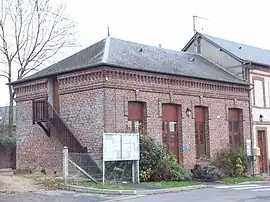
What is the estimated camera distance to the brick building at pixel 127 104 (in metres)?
24.8

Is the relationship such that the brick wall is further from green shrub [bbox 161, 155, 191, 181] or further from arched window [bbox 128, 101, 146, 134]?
green shrub [bbox 161, 155, 191, 181]

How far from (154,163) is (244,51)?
1609cm

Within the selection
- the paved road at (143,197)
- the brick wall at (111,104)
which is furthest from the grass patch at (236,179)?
the paved road at (143,197)

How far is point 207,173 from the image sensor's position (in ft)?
86.4

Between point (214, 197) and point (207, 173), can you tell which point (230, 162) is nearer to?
point (207, 173)

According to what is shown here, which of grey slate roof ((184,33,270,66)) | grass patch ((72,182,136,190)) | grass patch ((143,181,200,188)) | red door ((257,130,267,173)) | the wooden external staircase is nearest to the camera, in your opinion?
grass patch ((72,182,136,190))

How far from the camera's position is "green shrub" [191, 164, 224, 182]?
2632 centimetres

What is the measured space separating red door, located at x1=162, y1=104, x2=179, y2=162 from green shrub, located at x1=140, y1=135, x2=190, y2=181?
2.67 m

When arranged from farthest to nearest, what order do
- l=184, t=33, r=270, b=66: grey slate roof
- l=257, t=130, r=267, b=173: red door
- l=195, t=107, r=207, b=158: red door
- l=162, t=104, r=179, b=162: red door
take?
1. l=184, t=33, r=270, b=66: grey slate roof
2. l=257, t=130, r=267, b=173: red door
3. l=195, t=107, r=207, b=158: red door
4. l=162, t=104, r=179, b=162: red door

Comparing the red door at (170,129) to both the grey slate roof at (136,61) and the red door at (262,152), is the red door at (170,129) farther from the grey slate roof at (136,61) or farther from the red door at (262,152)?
the red door at (262,152)

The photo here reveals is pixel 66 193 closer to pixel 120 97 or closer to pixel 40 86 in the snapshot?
pixel 120 97

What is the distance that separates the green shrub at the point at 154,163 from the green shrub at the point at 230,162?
16.0ft

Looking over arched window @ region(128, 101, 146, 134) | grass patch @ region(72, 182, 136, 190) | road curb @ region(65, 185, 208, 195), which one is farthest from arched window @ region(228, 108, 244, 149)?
grass patch @ region(72, 182, 136, 190)

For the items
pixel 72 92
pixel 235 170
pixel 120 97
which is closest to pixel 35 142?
pixel 72 92
